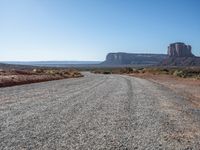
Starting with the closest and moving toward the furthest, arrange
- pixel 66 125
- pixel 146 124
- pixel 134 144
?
1. pixel 134 144
2. pixel 66 125
3. pixel 146 124

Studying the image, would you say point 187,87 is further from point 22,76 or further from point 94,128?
point 94,128

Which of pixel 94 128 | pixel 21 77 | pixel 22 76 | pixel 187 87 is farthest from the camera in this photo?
pixel 22 76

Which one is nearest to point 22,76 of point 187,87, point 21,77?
point 21,77

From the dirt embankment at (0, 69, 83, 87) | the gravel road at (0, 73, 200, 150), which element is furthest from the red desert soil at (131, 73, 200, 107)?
the dirt embankment at (0, 69, 83, 87)

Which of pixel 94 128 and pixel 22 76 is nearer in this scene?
pixel 94 128

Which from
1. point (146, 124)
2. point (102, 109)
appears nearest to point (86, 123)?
point (146, 124)

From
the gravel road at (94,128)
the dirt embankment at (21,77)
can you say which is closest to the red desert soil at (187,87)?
the gravel road at (94,128)

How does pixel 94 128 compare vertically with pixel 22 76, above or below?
above

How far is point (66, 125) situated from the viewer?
37.8ft

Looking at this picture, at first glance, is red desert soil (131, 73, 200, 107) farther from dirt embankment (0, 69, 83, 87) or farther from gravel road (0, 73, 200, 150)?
dirt embankment (0, 69, 83, 87)

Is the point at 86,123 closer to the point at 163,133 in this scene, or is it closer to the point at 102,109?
the point at 163,133

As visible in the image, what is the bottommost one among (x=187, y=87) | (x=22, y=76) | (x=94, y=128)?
(x=187, y=87)

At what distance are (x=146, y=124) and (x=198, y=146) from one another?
10.7 feet

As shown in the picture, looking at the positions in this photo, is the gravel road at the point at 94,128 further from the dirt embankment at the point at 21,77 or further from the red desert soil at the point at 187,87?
the dirt embankment at the point at 21,77
